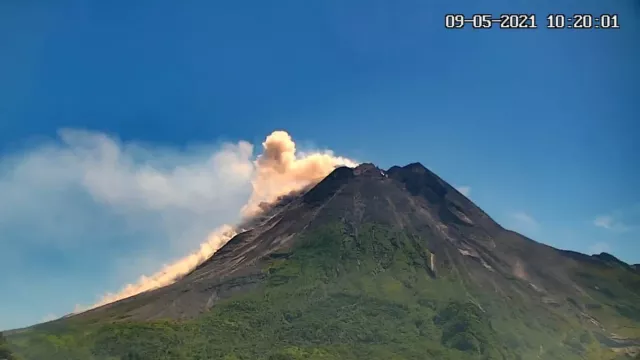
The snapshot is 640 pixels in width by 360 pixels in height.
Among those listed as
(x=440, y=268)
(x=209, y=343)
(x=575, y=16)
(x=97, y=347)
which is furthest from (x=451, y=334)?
(x=575, y=16)

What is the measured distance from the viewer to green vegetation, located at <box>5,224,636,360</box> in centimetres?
2762

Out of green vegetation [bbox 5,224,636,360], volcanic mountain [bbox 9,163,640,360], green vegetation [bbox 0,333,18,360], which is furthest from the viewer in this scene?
volcanic mountain [bbox 9,163,640,360]

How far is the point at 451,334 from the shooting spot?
2980 cm

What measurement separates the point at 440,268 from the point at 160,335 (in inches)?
637

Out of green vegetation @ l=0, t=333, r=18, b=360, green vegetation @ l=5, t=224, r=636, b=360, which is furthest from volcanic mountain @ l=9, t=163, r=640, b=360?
green vegetation @ l=0, t=333, r=18, b=360

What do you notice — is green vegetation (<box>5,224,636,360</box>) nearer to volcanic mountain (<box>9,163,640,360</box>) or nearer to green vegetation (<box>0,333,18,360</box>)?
volcanic mountain (<box>9,163,640,360</box>)

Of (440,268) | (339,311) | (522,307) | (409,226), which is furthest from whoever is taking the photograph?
(409,226)

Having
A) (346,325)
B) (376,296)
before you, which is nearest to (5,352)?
(346,325)

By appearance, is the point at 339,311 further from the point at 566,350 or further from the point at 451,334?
the point at 566,350

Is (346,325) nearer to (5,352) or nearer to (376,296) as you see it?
(376,296)

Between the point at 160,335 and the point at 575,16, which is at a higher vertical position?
the point at 575,16

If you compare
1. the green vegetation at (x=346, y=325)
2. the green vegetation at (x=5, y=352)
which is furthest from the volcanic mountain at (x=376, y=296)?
the green vegetation at (x=5, y=352)

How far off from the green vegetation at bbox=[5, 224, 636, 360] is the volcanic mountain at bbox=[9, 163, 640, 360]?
86 mm

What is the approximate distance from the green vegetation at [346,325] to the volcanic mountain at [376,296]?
9cm
